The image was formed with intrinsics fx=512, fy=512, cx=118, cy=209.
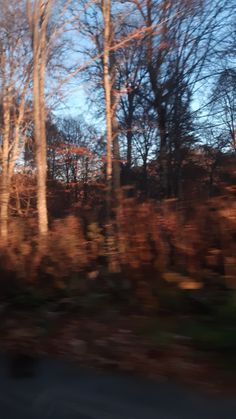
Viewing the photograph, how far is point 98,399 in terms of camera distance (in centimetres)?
480

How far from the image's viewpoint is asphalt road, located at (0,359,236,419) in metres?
4.33

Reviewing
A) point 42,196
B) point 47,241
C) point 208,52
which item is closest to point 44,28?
point 42,196

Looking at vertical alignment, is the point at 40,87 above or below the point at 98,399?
above

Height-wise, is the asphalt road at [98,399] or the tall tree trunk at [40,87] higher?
the tall tree trunk at [40,87]

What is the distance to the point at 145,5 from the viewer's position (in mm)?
16141

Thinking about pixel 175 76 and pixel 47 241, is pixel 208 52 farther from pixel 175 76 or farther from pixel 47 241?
pixel 47 241

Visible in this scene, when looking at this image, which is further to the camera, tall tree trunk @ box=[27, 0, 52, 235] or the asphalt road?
tall tree trunk @ box=[27, 0, 52, 235]

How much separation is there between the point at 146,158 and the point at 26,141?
10.3m

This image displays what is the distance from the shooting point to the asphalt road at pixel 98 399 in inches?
170

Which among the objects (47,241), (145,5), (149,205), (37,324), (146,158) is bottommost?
(37,324)

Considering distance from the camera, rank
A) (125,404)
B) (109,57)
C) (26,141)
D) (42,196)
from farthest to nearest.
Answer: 1. (26,141)
2. (109,57)
3. (42,196)
4. (125,404)

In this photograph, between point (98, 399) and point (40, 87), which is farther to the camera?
point (40, 87)

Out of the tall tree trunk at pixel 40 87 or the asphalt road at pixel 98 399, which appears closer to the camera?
the asphalt road at pixel 98 399

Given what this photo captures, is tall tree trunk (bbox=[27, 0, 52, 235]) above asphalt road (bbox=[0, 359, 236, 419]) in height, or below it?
above
